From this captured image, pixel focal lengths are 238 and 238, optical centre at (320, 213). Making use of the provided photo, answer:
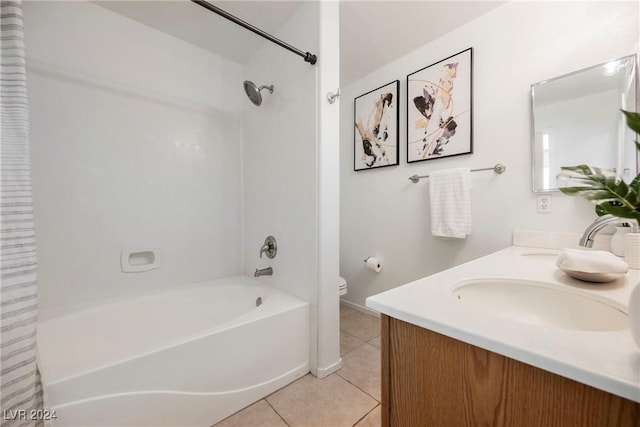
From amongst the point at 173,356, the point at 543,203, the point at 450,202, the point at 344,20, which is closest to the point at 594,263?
the point at 543,203

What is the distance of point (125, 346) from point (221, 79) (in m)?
1.96

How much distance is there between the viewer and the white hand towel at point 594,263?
25.4 inches

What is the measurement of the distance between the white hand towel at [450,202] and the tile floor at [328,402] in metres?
0.97

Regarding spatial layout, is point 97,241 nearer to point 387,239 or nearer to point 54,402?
point 54,402

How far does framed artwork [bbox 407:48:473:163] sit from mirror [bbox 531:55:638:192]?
14.0 inches

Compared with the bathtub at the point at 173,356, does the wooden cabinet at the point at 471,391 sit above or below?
above

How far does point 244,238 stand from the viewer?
6.80 ft

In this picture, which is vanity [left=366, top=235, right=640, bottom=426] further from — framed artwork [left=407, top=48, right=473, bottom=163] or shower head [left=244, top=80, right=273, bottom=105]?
shower head [left=244, top=80, right=273, bottom=105]

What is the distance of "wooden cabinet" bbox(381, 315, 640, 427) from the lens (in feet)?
1.10

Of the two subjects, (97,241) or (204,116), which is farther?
(204,116)

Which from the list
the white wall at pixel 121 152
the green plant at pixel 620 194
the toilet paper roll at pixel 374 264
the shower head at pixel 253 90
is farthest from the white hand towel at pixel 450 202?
the white wall at pixel 121 152

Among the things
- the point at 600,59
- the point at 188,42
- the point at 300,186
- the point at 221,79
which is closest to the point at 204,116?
the point at 221,79

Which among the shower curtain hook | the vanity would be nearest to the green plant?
the vanity

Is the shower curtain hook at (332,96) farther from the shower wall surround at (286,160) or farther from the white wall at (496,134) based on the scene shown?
the white wall at (496,134)
